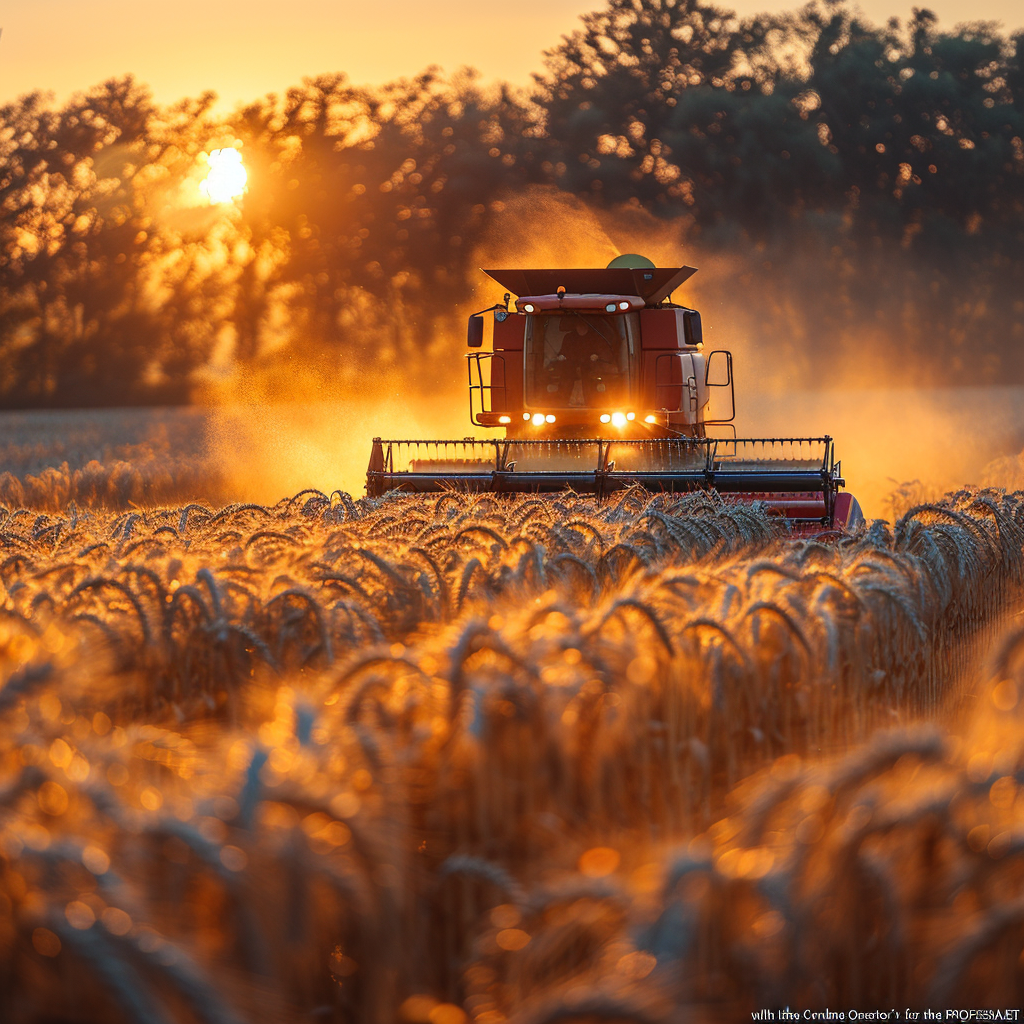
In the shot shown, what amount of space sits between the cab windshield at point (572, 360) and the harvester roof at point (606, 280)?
1.70 feet

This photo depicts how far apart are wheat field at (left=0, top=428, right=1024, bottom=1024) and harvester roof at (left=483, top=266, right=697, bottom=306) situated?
312 inches

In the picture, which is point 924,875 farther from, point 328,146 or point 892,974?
point 328,146

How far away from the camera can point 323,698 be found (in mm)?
2420

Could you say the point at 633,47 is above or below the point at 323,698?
above

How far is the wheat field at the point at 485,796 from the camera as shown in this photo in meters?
1.64

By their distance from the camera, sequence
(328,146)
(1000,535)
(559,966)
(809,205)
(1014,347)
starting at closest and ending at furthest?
(559,966) → (1000,535) → (328,146) → (809,205) → (1014,347)

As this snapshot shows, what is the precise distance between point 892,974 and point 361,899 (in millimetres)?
953

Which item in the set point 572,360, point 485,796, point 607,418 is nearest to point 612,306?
point 572,360

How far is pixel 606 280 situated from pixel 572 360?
3.20 ft

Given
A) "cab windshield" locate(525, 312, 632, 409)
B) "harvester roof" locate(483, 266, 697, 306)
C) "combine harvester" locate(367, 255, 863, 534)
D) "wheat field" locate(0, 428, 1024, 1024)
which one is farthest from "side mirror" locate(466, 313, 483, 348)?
"wheat field" locate(0, 428, 1024, 1024)

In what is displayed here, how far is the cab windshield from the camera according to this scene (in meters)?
11.9

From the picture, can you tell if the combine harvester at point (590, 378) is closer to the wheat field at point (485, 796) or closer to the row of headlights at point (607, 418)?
the row of headlights at point (607, 418)

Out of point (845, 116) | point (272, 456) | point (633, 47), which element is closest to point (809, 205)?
point (845, 116)

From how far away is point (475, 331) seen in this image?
11461 mm
